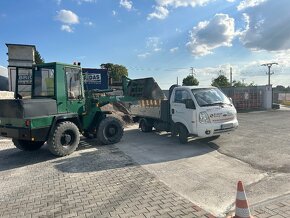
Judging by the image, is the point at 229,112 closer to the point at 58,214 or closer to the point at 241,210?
the point at 241,210

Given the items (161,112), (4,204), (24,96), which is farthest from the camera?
(161,112)

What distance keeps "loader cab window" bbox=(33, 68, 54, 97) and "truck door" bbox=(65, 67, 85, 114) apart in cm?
50

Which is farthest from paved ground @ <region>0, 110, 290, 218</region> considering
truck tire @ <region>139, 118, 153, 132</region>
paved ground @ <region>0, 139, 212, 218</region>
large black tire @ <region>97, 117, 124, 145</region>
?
truck tire @ <region>139, 118, 153, 132</region>

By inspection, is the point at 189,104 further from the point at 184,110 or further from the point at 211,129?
the point at 211,129

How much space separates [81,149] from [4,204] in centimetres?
433

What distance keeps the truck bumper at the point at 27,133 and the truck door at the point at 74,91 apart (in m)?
1.31

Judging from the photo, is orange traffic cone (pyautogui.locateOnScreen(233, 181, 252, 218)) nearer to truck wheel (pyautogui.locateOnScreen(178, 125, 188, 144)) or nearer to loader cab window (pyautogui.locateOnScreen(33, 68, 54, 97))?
truck wheel (pyautogui.locateOnScreen(178, 125, 188, 144))

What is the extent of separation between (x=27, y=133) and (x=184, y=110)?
506 cm

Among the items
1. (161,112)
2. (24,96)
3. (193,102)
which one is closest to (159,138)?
(161,112)

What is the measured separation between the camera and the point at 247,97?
24.7 meters

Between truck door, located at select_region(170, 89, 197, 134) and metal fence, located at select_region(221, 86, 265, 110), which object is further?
metal fence, located at select_region(221, 86, 265, 110)

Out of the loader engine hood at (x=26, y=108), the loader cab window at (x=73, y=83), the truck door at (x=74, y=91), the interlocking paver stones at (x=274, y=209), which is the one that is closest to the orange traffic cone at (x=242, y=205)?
the interlocking paver stones at (x=274, y=209)

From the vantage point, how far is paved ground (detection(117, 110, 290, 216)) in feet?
17.7

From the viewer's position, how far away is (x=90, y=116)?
33.6ft
